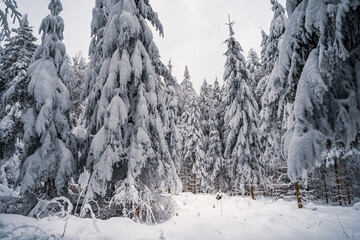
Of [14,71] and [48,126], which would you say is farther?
[14,71]

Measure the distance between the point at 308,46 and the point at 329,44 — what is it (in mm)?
694

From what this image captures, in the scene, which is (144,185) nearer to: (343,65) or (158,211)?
(158,211)

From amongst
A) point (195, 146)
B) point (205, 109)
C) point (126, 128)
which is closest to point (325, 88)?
point (126, 128)

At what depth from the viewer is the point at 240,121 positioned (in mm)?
17672

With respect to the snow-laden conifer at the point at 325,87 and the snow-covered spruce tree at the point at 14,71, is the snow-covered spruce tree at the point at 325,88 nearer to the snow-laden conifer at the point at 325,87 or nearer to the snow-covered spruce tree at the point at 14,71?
the snow-laden conifer at the point at 325,87

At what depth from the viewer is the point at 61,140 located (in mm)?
7984

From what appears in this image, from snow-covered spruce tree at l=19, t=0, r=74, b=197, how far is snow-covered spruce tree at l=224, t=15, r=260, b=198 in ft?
43.3

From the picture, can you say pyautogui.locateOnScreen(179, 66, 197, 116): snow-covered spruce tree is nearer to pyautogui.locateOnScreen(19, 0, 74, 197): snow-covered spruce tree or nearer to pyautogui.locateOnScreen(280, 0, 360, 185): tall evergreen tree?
pyautogui.locateOnScreen(19, 0, 74, 197): snow-covered spruce tree

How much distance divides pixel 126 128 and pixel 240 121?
12.5 metres

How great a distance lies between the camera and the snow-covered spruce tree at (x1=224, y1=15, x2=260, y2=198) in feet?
55.4

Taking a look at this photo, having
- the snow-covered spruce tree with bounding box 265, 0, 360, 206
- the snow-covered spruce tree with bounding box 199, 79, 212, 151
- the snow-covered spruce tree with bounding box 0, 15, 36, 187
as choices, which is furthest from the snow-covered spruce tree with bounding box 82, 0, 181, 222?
the snow-covered spruce tree with bounding box 199, 79, 212, 151

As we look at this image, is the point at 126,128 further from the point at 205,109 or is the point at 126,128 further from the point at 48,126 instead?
the point at 205,109

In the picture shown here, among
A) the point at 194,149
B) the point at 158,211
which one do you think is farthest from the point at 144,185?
the point at 194,149

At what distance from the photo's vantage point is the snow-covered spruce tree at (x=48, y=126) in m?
7.34
